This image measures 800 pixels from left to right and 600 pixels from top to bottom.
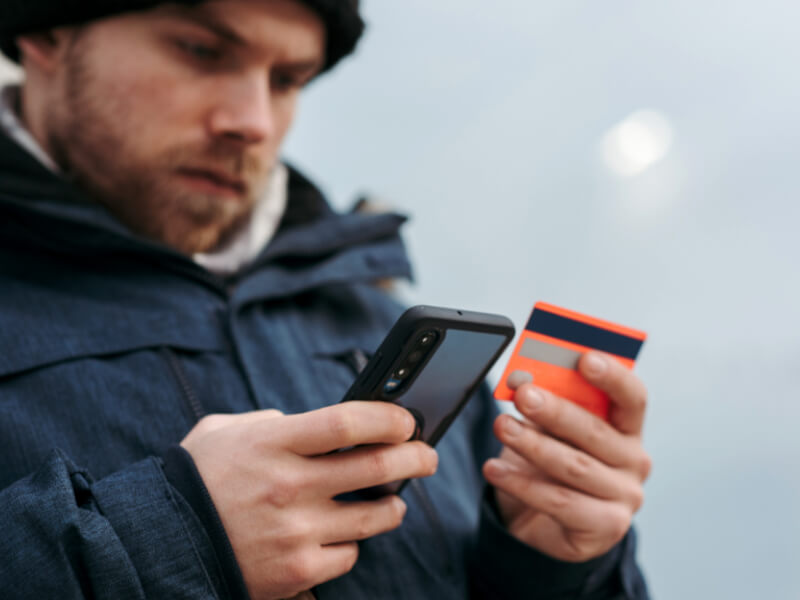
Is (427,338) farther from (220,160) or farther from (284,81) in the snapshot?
(284,81)

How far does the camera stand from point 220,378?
76 centimetres

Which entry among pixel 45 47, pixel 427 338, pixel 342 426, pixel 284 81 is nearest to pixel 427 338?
pixel 427 338

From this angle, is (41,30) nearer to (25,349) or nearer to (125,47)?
(125,47)

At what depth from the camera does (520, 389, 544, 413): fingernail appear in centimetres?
66

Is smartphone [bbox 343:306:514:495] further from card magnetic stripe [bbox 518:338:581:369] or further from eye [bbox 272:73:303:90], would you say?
eye [bbox 272:73:303:90]

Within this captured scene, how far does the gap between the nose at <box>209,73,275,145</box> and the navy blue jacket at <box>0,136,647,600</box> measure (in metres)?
0.16

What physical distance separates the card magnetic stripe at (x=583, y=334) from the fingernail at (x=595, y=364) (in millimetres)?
15

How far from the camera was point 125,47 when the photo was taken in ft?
3.09

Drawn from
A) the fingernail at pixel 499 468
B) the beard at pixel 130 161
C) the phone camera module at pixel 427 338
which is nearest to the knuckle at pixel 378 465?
the phone camera module at pixel 427 338

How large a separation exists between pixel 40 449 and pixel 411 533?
412 mm

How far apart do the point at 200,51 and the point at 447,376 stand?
66 centimetres

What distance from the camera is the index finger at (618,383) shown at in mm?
667

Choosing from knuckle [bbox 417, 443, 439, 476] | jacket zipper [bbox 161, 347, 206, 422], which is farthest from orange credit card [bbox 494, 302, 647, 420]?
jacket zipper [bbox 161, 347, 206, 422]

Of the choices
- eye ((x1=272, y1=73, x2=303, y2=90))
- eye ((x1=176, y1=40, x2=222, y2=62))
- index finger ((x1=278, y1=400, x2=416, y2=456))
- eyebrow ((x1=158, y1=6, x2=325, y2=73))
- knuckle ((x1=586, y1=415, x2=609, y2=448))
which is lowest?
knuckle ((x1=586, y1=415, x2=609, y2=448))
